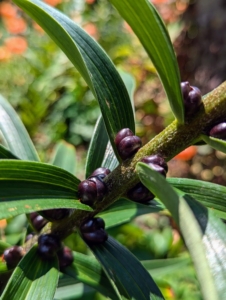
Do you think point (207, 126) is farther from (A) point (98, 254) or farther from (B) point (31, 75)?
(B) point (31, 75)

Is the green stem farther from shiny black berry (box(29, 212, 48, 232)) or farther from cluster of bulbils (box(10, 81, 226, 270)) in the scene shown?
shiny black berry (box(29, 212, 48, 232))

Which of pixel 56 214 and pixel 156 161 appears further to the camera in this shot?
pixel 56 214

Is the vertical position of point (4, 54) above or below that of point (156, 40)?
below

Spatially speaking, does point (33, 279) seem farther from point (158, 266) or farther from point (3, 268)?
point (158, 266)

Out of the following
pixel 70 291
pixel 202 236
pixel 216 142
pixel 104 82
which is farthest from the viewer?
pixel 70 291

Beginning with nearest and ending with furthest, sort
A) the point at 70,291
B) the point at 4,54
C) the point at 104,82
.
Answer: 1. the point at 104,82
2. the point at 70,291
3. the point at 4,54

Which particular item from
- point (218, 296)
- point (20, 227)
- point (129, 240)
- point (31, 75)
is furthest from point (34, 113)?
point (218, 296)

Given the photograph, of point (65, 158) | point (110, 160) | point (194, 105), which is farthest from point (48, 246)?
point (65, 158)

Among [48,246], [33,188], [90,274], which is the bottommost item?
[90,274]

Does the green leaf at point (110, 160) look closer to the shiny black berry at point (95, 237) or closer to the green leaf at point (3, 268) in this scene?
the shiny black berry at point (95, 237)
